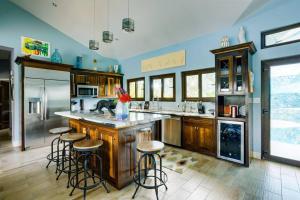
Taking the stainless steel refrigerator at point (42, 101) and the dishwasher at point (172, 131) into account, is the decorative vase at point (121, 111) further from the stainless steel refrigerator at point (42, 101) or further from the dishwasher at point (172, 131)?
the stainless steel refrigerator at point (42, 101)

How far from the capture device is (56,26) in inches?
194

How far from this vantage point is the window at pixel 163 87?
5.08 meters

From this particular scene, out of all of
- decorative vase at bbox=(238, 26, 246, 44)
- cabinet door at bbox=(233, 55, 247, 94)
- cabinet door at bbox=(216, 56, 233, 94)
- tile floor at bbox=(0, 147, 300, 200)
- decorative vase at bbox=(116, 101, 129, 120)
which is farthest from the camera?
decorative vase at bbox=(238, 26, 246, 44)

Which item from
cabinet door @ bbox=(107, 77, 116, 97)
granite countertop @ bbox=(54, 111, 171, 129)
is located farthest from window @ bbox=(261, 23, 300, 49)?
cabinet door @ bbox=(107, 77, 116, 97)

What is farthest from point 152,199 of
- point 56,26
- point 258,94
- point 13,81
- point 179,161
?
point 56,26

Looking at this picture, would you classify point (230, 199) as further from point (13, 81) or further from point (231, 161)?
point (13, 81)

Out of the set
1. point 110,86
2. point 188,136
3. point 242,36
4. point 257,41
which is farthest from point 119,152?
point 110,86

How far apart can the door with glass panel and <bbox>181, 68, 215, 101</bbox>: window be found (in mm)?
1182

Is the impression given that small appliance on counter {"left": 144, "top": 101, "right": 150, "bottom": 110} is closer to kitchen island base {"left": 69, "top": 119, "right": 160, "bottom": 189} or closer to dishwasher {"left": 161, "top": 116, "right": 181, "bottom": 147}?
dishwasher {"left": 161, "top": 116, "right": 181, "bottom": 147}

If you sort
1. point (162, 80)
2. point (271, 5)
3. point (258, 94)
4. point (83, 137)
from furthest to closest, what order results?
point (162, 80) < point (258, 94) < point (271, 5) < point (83, 137)

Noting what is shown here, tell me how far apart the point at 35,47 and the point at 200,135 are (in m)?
5.42

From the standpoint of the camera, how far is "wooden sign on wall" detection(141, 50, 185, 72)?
4737 mm

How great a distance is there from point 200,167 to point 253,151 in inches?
58.3

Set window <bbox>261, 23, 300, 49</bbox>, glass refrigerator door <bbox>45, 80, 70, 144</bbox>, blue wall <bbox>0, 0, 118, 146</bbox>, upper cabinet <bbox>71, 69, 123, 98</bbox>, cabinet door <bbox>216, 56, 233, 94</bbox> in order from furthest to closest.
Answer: upper cabinet <bbox>71, 69, 123, 98</bbox> → glass refrigerator door <bbox>45, 80, 70, 144</bbox> → blue wall <bbox>0, 0, 118, 146</bbox> → cabinet door <bbox>216, 56, 233, 94</bbox> → window <bbox>261, 23, 300, 49</bbox>
